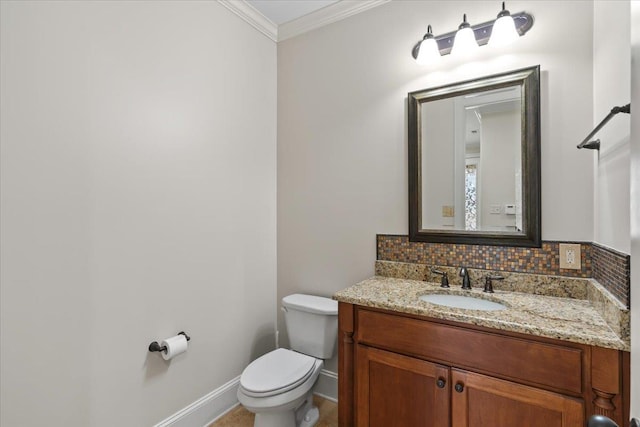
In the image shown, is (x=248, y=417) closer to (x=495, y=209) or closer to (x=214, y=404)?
(x=214, y=404)

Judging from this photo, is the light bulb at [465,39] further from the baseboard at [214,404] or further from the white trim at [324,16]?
the baseboard at [214,404]

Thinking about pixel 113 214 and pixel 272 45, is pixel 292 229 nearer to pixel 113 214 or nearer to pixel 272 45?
pixel 113 214

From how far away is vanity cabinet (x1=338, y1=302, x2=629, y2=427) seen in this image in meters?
1.06

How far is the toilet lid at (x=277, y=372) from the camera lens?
5.32 feet

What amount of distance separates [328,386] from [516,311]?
4.55 feet

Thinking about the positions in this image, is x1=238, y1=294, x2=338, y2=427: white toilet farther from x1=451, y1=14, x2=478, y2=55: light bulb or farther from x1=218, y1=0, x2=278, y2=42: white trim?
x1=218, y1=0, x2=278, y2=42: white trim

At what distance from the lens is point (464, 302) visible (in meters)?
1.61

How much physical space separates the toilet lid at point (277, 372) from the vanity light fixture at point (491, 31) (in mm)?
1910

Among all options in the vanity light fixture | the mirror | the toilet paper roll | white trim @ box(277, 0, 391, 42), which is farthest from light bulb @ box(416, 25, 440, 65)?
the toilet paper roll

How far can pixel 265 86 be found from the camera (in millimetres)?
2377

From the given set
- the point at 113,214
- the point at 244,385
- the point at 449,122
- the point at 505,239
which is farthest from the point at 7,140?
the point at 505,239

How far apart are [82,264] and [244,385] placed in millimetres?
949

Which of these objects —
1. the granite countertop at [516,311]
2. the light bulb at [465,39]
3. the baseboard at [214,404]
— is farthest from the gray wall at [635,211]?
the baseboard at [214,404]

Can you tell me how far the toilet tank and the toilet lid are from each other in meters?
0.08
